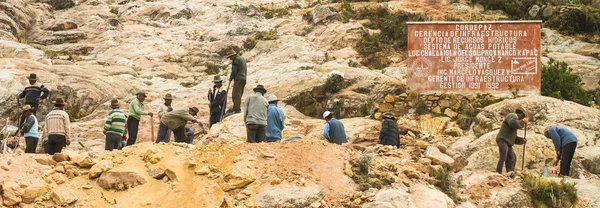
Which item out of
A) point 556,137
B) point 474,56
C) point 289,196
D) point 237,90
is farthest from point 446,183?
point 474,56

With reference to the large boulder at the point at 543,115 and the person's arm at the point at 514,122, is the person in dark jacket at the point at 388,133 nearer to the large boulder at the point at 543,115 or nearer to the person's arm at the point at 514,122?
the person's arm at the point at 514,122

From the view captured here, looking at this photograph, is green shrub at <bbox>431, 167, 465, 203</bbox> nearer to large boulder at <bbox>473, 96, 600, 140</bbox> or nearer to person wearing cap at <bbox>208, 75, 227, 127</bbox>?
large boulder at <bbox>473, 96, 600, 140</bbox>

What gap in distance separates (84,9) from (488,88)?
22342mm

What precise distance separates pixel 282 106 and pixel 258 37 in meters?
9.64

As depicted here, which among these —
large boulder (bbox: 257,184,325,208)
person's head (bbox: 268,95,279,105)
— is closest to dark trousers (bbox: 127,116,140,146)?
person's head (bbox: 268,95,279,105)

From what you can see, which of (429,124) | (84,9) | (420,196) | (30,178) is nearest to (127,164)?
(30,178)

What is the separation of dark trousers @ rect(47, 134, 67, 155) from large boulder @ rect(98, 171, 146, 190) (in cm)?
229

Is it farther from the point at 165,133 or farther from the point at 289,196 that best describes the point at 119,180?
the point at 165,133

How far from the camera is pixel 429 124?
18.8 meters

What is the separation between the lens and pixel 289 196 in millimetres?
10531

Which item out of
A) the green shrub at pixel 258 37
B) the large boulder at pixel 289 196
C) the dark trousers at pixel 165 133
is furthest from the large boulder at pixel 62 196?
the green shrub at pixel 258 37

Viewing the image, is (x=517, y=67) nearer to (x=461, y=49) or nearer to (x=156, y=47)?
(x=461, y=49)

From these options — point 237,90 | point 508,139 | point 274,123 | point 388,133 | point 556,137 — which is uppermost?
point 237,90

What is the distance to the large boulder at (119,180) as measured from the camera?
10.7m
